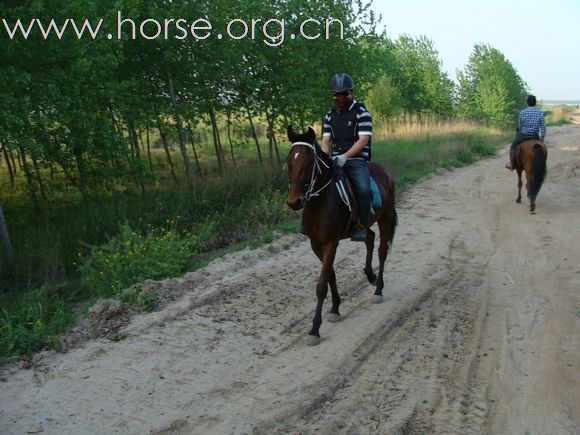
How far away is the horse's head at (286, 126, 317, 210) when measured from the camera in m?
5.52

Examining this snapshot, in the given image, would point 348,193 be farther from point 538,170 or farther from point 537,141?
point 537,141

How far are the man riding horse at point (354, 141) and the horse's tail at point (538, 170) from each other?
26.7 feet

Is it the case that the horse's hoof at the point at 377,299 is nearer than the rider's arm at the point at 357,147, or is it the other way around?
the rider's arm at the point at 357,147

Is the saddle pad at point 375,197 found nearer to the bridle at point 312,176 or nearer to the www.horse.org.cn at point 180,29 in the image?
the bridle at point 312,176

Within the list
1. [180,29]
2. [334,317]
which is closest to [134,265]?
[334,317]

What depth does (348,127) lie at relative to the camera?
Answer: 6648 mm

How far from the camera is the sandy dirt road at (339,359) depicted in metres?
4.54

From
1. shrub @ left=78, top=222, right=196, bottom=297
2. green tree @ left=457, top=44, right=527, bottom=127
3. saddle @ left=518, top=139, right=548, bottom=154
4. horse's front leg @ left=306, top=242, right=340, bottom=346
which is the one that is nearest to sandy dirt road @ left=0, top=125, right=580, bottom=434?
horse's front leg @ left=306, top=242, right=340, bottom=346

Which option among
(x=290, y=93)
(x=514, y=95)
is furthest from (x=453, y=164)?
(x=514, y=95)

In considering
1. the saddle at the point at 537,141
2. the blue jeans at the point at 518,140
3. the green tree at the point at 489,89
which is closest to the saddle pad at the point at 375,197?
the saddle at the point at 537,141

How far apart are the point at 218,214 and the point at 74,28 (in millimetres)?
5436

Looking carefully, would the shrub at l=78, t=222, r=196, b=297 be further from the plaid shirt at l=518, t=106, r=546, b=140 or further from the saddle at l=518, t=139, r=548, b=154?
the plaid shirt at l=518, t=106, r=546, b=140

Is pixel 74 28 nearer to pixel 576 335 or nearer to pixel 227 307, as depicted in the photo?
pixel 227 307

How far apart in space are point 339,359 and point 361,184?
7.60 ft
